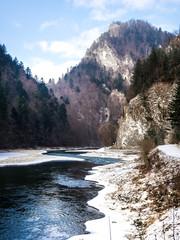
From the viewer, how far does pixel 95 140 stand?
519 ft

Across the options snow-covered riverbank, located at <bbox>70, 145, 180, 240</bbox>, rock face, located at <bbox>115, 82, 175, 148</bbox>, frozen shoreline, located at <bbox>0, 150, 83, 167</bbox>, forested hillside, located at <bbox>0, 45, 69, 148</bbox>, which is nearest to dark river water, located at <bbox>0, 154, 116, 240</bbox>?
snow-covered riverbank, located at <bbox>70, 145, 180, 240</bbox>

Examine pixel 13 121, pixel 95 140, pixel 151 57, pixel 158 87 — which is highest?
pixel 151 57

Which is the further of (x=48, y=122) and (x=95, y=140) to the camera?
(x=95, y=140)

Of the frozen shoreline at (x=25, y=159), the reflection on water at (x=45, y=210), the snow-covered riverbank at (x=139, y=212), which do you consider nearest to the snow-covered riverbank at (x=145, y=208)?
the snow-covered riverbank at (x=139, y=212)

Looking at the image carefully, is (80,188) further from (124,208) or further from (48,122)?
(48,122)

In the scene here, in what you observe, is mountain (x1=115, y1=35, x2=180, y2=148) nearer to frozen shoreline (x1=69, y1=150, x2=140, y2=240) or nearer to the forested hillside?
frozen shoreline (x1=69, y1=150, x2=140, y2=240)

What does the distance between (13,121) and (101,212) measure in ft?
321

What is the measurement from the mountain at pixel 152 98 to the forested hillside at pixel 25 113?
57117 millimetres

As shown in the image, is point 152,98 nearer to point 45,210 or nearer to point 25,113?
point 45,210

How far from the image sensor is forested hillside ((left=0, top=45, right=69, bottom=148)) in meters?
96.1

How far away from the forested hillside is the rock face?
187ft

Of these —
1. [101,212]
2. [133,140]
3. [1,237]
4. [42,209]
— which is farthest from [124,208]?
[133,140]

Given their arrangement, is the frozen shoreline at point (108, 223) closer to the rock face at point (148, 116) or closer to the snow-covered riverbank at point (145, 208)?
the snow-covered riverbank at point (145, 208)

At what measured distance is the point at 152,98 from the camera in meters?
58.6
